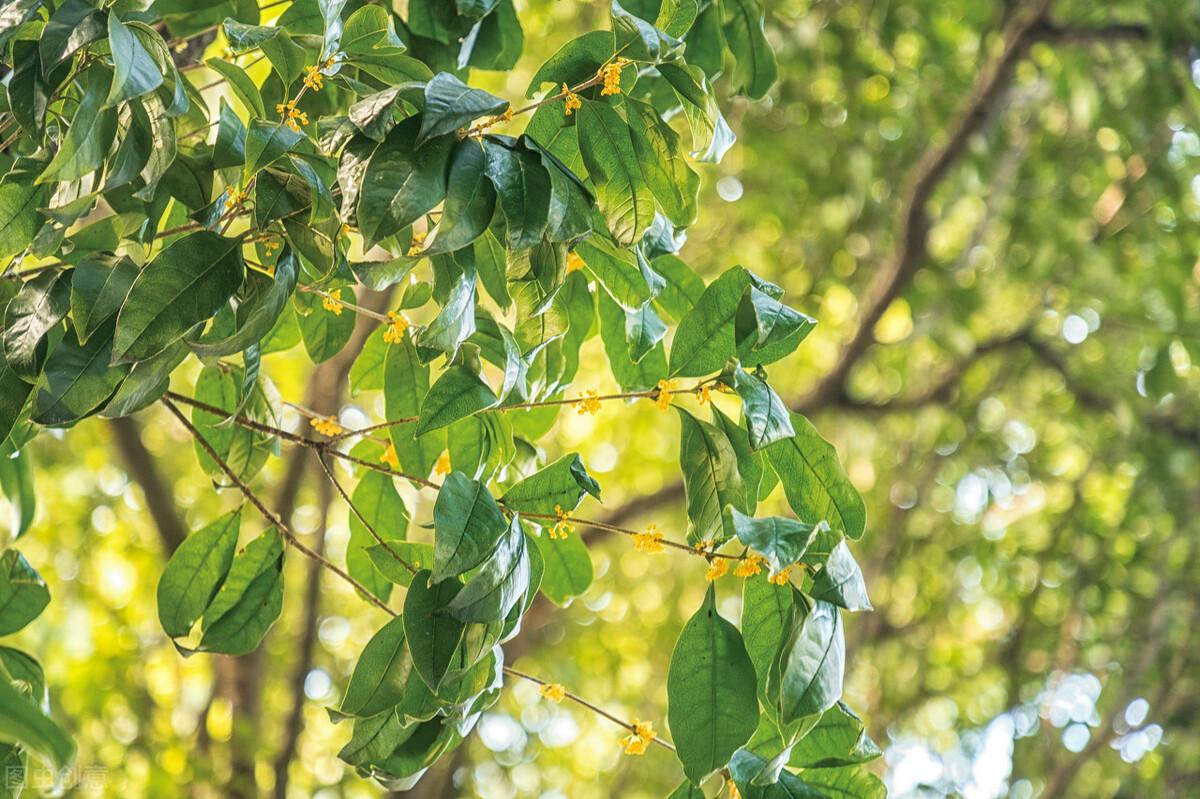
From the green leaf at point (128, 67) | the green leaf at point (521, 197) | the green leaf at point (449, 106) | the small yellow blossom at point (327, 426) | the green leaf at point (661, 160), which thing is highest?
the green leaf at point (128, 67)

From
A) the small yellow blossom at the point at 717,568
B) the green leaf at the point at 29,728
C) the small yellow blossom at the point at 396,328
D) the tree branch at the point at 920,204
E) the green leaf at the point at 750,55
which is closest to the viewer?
the green leaf at the point at 29,728

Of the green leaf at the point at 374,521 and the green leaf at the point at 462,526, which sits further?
the green leaf at the point at 374,521

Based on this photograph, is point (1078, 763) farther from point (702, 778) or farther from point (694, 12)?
point (694, 12)

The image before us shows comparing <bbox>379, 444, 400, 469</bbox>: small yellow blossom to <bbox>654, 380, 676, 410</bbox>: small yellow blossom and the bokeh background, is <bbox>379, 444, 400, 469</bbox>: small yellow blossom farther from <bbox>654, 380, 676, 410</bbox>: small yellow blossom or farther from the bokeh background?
the bokeh background

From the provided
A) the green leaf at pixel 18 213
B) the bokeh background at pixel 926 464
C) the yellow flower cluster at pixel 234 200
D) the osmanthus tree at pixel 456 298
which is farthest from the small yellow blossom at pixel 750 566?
the bokeh background at pixel 926 464

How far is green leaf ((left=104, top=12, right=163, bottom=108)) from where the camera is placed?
49 centimetres

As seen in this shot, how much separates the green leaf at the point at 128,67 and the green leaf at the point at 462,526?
9.1 inches

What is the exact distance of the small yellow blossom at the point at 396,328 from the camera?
77 centimetres

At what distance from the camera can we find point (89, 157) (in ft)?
1.84

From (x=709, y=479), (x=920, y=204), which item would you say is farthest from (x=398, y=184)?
(x=920, y=204)

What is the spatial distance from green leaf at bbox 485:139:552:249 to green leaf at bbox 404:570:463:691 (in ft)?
0.61

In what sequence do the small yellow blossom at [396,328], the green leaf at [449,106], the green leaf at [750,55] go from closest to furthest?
the green leaf at [449,106] < the small yellow blossom at [396,328] < the green leaf at [750,55]

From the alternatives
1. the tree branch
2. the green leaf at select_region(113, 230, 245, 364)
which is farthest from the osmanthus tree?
the tree branch

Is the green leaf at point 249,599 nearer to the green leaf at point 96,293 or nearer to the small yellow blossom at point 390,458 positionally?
the small yellow blossom at point 390,458
